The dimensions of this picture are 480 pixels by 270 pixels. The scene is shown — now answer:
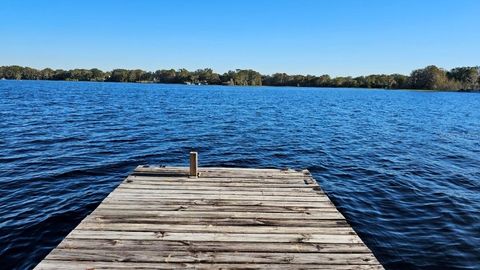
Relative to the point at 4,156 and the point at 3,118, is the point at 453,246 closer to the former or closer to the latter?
the point at 4,156

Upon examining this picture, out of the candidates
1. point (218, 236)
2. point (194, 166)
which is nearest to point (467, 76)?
point (194, 166)

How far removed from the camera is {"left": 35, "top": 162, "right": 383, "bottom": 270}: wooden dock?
4.93 metres

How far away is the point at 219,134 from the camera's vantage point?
24.0 meters

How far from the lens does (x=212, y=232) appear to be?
19.2 feet

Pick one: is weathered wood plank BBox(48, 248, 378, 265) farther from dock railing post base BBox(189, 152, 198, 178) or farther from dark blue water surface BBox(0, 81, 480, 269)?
dock railing post base BBox(189, 152, 198, 178)

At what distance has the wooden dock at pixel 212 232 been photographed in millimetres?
4930

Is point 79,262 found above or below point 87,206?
above

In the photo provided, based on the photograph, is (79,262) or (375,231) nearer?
(79,262)

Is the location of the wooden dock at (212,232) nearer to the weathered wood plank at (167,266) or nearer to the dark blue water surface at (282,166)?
the weathered wood plank at (167,266)

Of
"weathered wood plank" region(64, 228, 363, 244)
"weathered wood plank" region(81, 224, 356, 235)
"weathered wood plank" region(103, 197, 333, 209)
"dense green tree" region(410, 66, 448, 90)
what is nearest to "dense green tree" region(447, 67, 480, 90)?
"dense green tree" region(410, 66, 448, 90)

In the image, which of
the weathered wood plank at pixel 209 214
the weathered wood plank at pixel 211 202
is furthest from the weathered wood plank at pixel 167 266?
the weathered wood plank at pixel 211 202

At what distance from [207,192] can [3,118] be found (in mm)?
27209

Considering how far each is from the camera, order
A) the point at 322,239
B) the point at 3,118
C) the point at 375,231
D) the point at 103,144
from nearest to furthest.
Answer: the point at 322,239
the point at 375,231
the point at 103,144
the point at 3,118

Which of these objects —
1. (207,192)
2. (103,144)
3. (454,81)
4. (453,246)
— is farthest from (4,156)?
(454,81)
